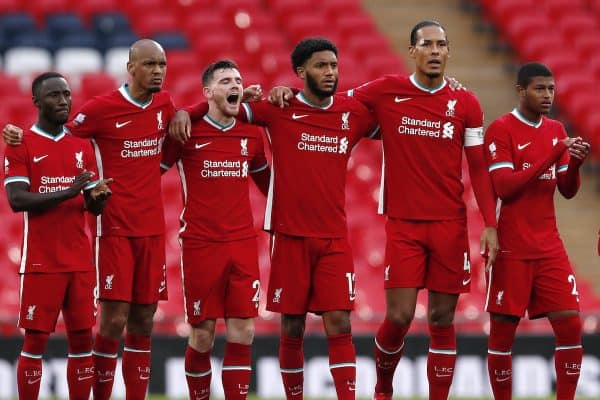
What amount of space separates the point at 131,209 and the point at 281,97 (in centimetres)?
125

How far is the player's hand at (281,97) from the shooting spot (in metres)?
9.63

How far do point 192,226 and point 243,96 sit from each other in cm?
95

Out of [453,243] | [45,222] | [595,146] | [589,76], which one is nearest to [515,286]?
[453,243]

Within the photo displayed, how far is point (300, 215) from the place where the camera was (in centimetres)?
957

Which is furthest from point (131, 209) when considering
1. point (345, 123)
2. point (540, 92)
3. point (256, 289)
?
point (540, 92)

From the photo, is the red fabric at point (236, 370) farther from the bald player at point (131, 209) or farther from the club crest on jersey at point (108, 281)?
the club crest on jersey at point (108, 281)

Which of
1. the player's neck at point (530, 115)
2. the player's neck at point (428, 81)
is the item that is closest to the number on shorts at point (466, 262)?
the player's neck at point (530, 115)

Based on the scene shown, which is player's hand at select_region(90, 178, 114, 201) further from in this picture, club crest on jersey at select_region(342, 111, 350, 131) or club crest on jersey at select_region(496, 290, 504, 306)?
club crest on jersey at select_region(496, 290, 504, 306)

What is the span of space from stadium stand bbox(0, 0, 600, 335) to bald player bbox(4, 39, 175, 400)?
5683 mm

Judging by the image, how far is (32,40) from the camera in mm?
18859

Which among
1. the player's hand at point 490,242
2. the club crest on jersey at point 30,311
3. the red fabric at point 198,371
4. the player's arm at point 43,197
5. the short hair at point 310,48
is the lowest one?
the red fabric at point 198,371

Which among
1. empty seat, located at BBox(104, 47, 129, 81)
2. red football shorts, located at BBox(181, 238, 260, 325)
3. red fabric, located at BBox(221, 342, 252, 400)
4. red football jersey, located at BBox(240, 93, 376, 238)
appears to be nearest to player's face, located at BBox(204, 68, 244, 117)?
red football jersey, located at BBox(240, 93, 376, 238)

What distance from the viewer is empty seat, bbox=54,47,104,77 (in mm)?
18609

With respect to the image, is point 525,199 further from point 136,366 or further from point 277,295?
point 136,366
